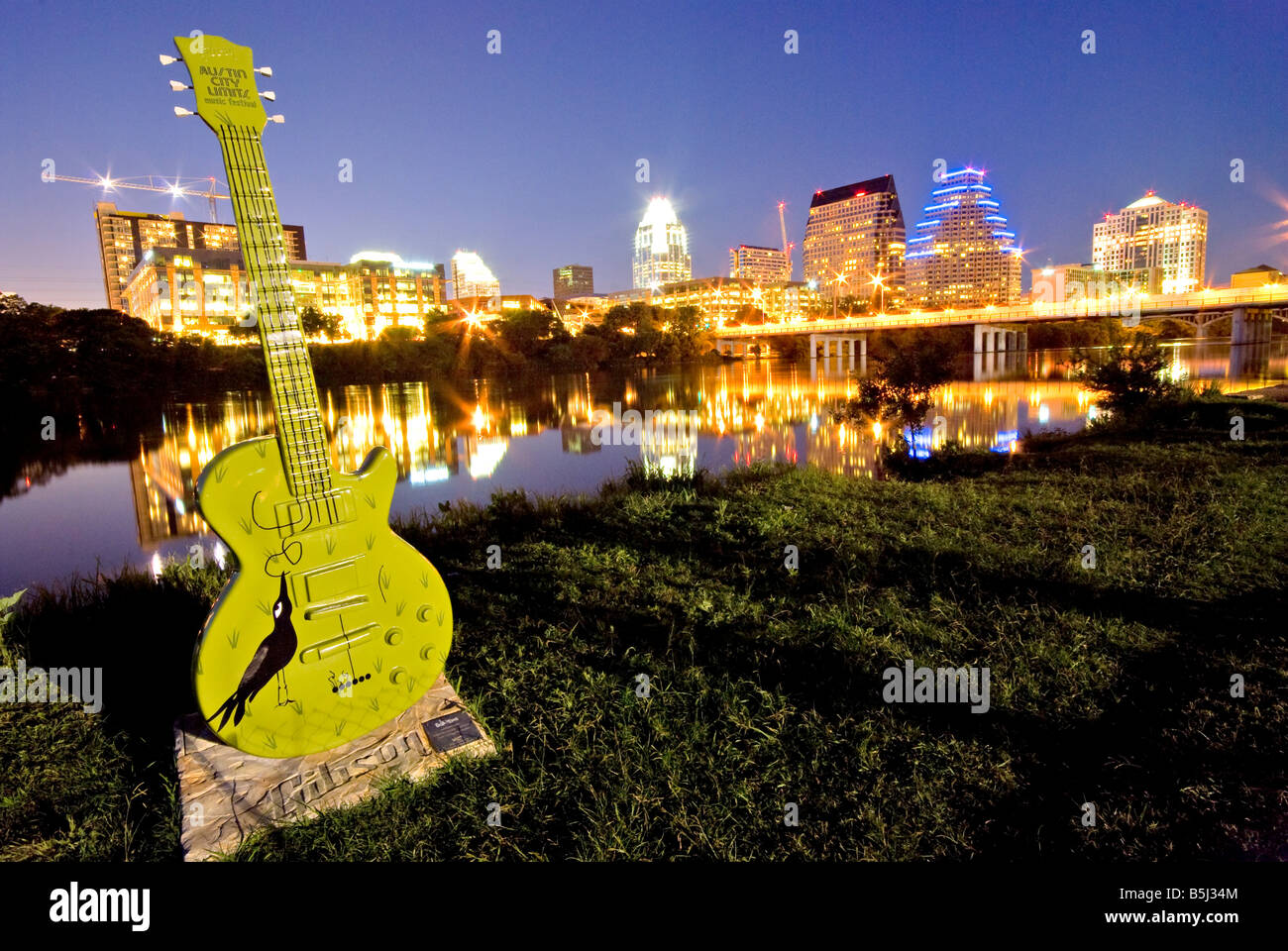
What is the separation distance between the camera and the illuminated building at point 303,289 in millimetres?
90438

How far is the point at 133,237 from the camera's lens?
15900cm

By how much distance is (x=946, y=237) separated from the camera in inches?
6511

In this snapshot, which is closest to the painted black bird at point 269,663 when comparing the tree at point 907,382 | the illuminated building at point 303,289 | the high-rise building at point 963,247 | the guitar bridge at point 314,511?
the guitar bridge at point 314,511

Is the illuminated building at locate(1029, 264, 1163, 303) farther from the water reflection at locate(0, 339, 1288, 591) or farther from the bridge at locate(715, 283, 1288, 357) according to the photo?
the water reflection at locate(0, 339, 1288, 591)

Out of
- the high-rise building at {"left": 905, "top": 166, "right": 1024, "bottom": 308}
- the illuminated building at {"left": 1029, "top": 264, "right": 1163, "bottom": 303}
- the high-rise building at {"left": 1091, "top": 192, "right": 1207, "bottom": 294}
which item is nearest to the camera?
the illuminated building at {"left": 1029, "top": 264, "right": 1163, "bottom": 303}

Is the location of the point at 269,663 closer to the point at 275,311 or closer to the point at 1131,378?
the point at 275,311

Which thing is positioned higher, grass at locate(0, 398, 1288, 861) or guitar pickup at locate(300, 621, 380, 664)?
guitar pickup at locate(300, 621, 380, 664)

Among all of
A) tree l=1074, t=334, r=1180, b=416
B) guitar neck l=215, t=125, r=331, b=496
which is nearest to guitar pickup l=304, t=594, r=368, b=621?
guitar neck l=215, t=125, r=331, b=496

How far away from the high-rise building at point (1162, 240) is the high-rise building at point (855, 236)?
46.3 metres

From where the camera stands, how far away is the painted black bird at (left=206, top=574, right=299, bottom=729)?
3.59 metres

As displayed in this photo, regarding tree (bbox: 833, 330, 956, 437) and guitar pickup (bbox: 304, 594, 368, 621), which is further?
tree (bbox: 833, 330, 956, 437)
